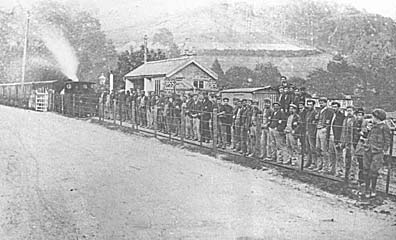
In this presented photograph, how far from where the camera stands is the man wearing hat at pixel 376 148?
5281mm

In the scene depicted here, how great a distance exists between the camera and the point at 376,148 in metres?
5.29

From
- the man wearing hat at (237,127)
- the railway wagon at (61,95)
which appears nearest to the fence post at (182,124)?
the man wearing hat at (237,127)

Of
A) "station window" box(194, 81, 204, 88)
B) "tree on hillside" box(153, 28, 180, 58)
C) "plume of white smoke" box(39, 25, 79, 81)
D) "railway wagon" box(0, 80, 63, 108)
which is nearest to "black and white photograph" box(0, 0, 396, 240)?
"station window" box(194, 81, 204, 88)

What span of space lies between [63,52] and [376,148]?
881 inches

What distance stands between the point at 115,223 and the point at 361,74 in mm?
14293

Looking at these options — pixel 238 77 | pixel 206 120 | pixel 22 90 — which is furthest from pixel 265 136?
pixel 22 90

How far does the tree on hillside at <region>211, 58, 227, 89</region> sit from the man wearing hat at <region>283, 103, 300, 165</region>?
1196 cm

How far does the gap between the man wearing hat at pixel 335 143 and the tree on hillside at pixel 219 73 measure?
1271 centimetres

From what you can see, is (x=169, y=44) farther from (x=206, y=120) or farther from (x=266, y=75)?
(x=206, y=120)

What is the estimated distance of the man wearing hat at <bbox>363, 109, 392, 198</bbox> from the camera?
17.3 feet

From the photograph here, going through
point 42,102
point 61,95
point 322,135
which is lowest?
point 42,102

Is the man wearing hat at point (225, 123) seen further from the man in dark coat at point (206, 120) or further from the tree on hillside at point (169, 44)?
the tree on hillside at point (169, 44)

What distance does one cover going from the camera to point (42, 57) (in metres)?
26.0

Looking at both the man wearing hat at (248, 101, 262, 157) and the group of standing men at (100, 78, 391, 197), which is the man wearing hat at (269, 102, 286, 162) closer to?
the group of standing men at (100, 78, 391, 197)
